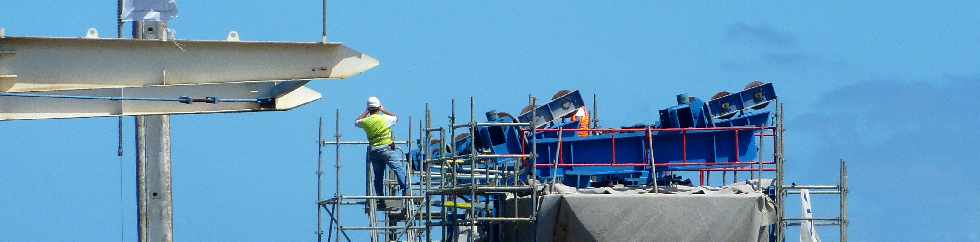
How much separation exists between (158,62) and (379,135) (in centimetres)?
832

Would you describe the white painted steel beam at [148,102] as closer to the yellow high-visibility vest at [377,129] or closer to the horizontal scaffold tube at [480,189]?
the horizontal scaffold tube at [480,189]

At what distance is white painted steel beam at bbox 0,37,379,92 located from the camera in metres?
20.2

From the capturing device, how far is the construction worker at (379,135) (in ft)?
94.2

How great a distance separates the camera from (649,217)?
23.3m

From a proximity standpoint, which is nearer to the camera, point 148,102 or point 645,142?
point 148,102

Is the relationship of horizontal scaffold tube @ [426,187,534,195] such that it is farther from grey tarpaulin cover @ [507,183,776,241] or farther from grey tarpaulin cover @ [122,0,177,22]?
grey tarpaulin cover @ [122,0,177,22]

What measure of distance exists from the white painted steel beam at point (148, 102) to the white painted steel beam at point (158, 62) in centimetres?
28

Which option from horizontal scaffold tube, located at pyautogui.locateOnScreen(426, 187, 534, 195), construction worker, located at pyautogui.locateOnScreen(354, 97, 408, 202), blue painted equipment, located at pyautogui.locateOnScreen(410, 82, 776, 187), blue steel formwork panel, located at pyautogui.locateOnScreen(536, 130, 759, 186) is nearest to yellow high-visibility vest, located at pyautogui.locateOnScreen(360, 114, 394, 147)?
construction worker, located at pyautogui.locateOnScreen(354, 97, 408, 202)

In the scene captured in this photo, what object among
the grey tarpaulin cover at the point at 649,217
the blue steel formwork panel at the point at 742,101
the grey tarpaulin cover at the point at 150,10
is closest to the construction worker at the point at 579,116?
the blue steel formwork panel at the point at 742,101

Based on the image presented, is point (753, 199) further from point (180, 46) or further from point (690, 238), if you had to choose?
point (180, 46)

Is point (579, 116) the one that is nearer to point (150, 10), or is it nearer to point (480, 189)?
point (480, 189)

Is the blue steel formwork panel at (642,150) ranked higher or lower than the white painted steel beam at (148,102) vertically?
lower

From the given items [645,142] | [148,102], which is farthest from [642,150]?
[148,102]

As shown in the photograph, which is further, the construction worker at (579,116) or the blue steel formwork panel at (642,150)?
the construction worker at (579,116)
